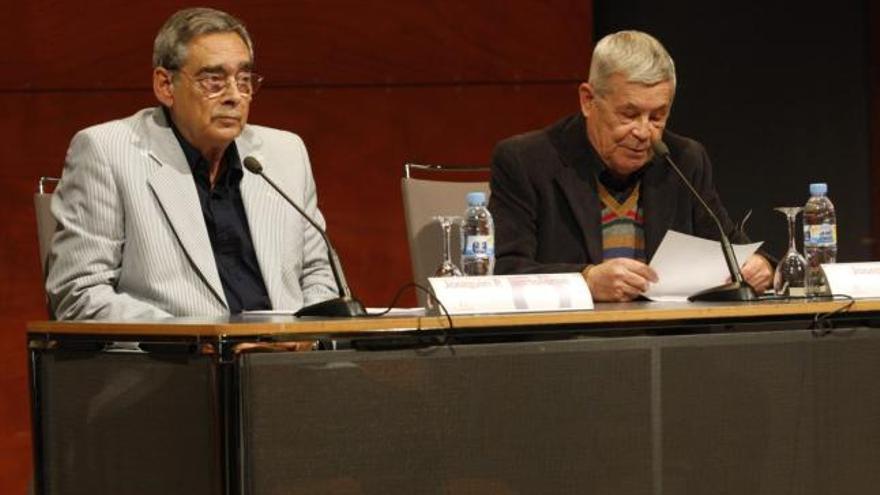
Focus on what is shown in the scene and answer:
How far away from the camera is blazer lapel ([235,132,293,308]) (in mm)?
3121

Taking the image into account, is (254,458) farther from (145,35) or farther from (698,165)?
(145,35)

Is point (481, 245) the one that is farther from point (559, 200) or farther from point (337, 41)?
point (337, 41)

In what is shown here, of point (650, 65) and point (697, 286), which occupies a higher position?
point (650, 65)

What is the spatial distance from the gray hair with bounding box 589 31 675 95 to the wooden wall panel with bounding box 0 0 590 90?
1467 mm

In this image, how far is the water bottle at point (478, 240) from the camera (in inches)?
118

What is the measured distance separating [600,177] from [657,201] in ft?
0.48

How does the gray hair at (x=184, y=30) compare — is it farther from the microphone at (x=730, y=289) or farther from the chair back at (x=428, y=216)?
the microphone at (x=730, y=289)

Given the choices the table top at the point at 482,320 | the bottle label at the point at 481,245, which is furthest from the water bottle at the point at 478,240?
the table top at the point at 482,320

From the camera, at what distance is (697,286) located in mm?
2943

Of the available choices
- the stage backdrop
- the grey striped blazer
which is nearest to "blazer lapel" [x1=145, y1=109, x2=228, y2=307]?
the grey striped blazer

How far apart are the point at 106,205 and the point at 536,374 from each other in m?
1.07

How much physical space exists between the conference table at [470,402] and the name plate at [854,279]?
2.9 inches

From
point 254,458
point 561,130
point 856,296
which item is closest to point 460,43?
point 561,130

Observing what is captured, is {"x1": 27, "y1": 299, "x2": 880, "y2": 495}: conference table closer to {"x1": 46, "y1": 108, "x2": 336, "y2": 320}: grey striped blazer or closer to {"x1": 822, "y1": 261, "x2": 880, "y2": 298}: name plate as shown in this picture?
{"x1": 822, "y1": 261, "x2": 880, "y2": 298}: name plate
